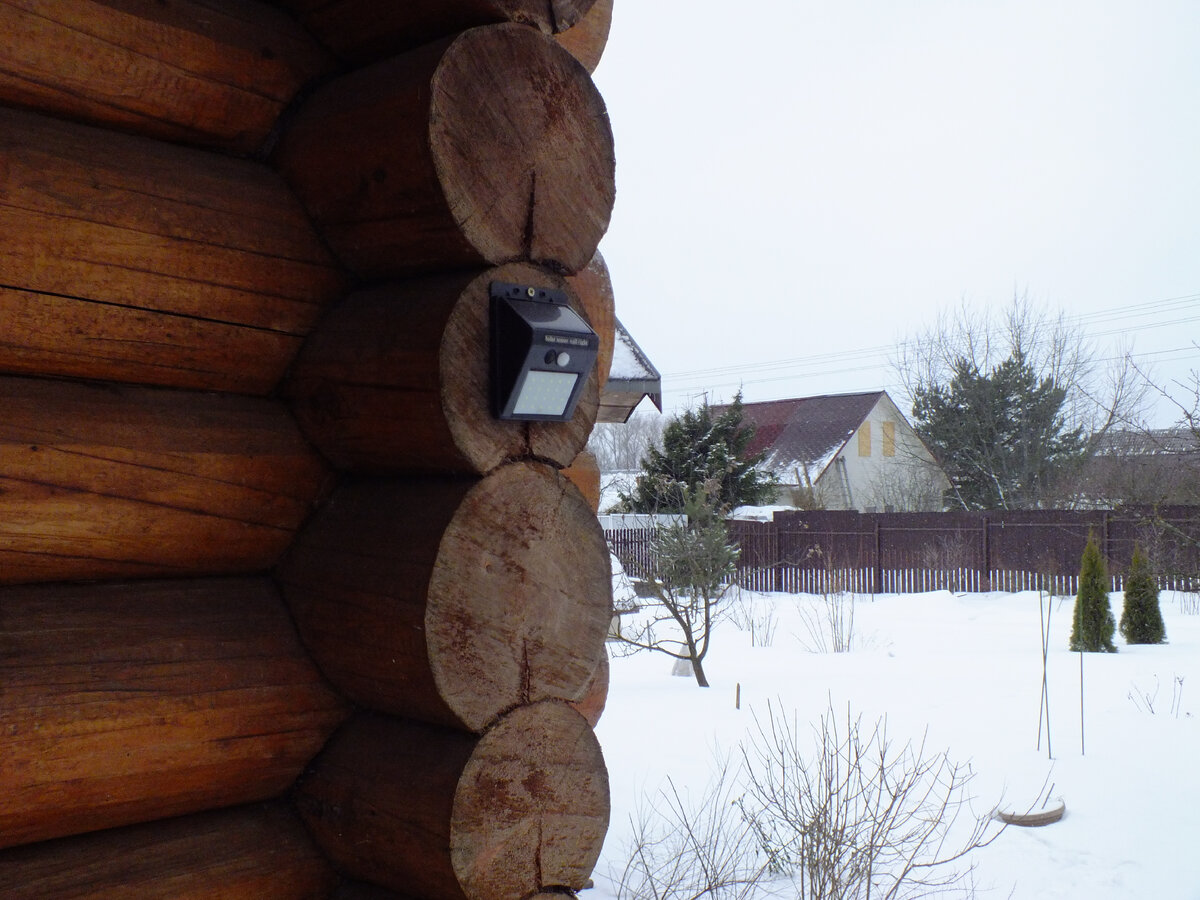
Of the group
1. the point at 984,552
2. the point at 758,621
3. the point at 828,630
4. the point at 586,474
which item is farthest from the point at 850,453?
the point at 586,474

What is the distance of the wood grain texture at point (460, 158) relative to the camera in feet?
4.73

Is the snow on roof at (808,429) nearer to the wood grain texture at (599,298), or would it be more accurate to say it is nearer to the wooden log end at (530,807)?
the wood grain texture at (599,298)

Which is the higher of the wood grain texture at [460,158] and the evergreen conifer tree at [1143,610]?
the wood grain texture at [460,158]

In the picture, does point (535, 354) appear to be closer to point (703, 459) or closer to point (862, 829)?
point (862, 829)

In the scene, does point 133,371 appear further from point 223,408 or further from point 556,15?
point 556,15

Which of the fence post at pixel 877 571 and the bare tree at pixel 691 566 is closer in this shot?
the bare tree at pixel 691 566

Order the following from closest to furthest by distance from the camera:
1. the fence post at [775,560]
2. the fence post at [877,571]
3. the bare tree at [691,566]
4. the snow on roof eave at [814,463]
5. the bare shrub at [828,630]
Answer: the bare tree at [691,566] → the bare shrub at [828,630] → the fence post at [877,571] → the fence post at [775,560] → the snow on roof eave at [814,463]

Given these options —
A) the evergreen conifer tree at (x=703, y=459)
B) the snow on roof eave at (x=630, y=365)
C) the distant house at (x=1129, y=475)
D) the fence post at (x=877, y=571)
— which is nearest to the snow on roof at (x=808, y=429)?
the evergreen conifer tree at (x=703, y=459)

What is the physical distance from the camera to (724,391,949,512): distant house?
2562 centimetres

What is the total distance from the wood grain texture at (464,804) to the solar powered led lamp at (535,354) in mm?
460

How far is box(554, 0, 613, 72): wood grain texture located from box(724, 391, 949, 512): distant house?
22.7 metres

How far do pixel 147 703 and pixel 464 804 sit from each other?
1.57 feet

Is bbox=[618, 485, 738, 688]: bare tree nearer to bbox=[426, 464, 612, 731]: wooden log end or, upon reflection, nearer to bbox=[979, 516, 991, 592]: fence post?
bbox=[426, 464, 612, 731]: wooden log end

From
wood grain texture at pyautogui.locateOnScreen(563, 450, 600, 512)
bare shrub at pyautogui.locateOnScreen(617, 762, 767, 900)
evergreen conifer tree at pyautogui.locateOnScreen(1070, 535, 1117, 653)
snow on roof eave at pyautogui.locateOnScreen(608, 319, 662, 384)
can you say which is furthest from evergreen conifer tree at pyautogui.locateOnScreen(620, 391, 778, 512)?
wood grain texture at pyautogui.locateOnScreen(563, 450, 600, 512)
